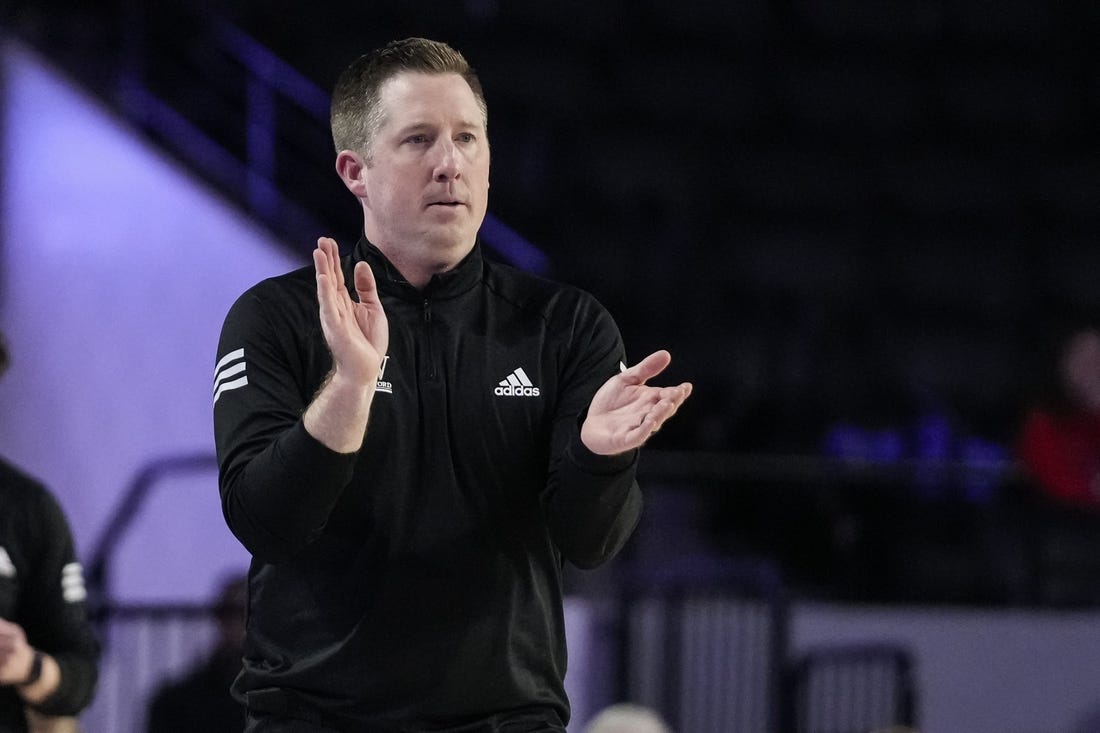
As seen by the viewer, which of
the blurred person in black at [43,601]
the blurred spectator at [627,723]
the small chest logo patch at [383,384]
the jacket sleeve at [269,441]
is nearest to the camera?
the jacket sleeve at [269,441]

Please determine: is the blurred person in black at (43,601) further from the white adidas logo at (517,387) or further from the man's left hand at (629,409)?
the man's left hand at (629,409)

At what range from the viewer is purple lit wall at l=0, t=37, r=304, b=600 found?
8625mm

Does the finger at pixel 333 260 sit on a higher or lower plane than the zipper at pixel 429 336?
higher

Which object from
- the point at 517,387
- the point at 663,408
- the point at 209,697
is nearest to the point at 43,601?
the point at 517,387

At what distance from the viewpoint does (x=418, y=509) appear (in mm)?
2842

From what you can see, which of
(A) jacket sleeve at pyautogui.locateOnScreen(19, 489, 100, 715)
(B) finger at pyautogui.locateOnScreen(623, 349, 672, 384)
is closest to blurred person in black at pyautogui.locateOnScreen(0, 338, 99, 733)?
(A) jacket sleeve at pyautogui.locateOnScreen(19, 489, 100, 715)

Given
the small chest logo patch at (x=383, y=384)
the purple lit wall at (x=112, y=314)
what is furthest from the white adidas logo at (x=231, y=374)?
the purple lit wall at (x=112, y=314)

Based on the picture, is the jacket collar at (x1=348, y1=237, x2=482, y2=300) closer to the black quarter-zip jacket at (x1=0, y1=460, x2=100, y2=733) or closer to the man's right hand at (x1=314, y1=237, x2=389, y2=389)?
the man's right hand at (x1=314, y1=237, x2=389, y2=389)


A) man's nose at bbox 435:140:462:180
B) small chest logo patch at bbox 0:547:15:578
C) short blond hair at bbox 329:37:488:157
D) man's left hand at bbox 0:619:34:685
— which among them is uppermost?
short blond hair at bbox 329:37:488:157

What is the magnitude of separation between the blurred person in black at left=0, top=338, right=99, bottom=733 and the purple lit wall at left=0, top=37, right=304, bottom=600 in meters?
4.31

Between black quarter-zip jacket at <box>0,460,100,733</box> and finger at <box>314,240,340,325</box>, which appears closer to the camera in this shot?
finger at <box>314,240,340,325</box>

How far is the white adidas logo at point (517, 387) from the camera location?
2.98 meters

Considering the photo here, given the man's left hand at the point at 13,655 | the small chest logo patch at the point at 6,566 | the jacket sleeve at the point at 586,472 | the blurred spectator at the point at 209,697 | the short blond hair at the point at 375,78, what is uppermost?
the short blond hair at the point at 375,78

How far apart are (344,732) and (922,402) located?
22.3 feet
